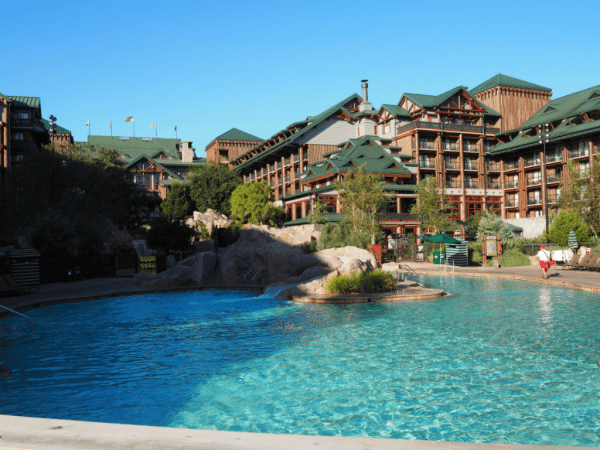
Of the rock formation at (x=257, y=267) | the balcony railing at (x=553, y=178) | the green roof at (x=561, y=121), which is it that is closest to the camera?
the rock formation at (x=257, y=267)

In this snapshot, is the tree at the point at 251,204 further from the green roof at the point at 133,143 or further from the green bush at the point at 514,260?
the green roof at the point at 133,143

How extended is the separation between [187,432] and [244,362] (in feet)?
20.9

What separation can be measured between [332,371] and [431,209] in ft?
138

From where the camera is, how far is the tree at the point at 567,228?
37094 mm

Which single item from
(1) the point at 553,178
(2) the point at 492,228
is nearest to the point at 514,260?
(2) the point at 492,228

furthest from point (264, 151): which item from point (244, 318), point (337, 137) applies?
point (244, 318)

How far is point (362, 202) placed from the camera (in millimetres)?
38500

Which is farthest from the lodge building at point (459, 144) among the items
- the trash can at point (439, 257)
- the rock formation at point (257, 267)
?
the rock formation at point (257, 267)

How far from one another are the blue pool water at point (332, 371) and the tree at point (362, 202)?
21.3m

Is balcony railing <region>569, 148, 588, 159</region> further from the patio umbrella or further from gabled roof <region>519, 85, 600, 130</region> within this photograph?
the patio umbrella

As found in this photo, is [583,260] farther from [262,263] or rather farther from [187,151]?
[187,151]

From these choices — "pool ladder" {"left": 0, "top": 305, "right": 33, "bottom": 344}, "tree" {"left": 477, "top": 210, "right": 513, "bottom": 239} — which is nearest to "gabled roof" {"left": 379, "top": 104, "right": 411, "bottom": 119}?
Result: "tree" {"left": 477, "top": 210, "right": 513, "bottom": 239}

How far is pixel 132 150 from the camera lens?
Answer: 317 ft

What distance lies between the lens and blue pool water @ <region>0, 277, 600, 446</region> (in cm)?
673
